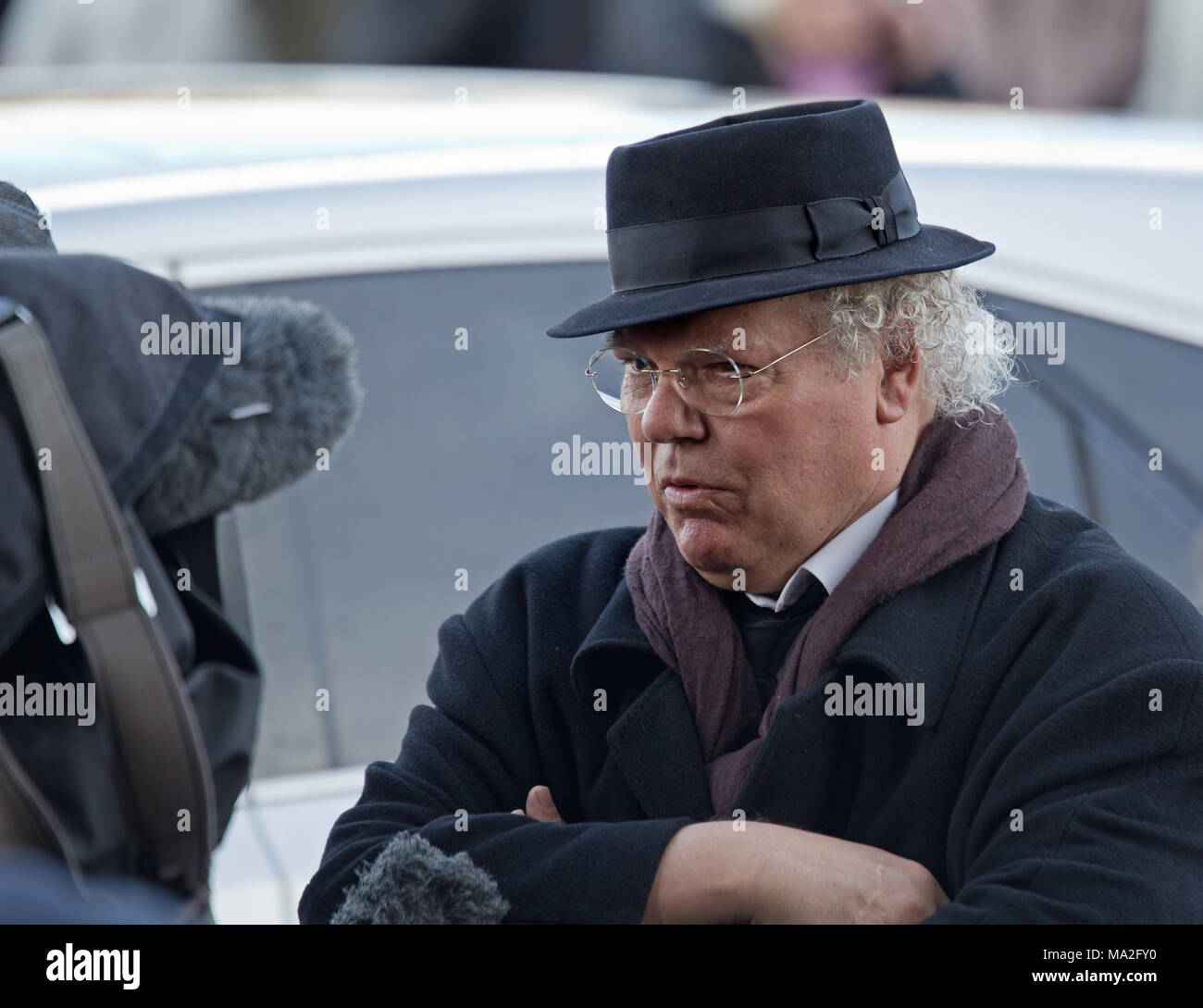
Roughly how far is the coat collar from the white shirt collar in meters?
0.09

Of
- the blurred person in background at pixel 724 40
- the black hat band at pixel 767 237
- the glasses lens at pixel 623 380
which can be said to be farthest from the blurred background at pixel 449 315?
the blurred person in background at pixel 724 40

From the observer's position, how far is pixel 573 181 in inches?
88.5

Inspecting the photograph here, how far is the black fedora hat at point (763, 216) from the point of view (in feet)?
5.73

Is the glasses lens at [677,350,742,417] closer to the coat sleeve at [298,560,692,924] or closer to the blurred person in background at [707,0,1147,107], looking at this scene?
the coat sleeve at [298,560,692,924]

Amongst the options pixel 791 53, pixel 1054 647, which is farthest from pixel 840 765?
pixel 791 53

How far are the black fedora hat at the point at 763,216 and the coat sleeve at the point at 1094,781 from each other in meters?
0.47

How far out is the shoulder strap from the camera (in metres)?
1.43

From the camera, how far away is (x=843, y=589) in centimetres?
179

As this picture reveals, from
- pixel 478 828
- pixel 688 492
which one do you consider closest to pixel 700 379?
pixel 688 492

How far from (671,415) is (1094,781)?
635mm
